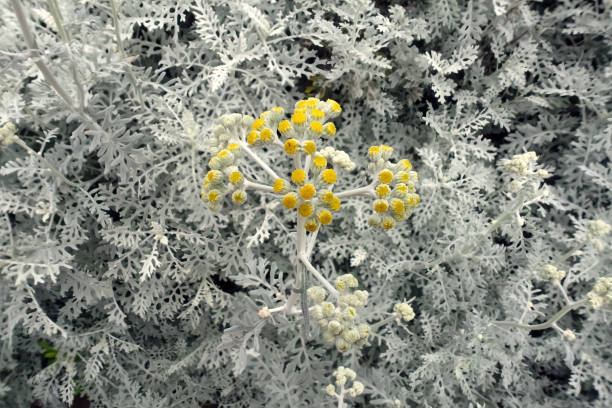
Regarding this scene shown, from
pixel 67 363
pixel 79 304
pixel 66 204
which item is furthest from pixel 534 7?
pixel 67 363

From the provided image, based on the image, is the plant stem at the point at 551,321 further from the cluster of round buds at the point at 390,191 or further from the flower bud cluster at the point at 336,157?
the flower bud cluster at the point at 336,157

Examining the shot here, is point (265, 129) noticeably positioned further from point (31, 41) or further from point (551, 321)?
point (551, 321)

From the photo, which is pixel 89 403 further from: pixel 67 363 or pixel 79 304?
pixel 79 304

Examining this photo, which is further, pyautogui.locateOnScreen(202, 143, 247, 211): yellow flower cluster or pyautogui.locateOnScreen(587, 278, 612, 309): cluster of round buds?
pyautogui.locateOnScreen(587, 278, 612, 309): cluster of round buds

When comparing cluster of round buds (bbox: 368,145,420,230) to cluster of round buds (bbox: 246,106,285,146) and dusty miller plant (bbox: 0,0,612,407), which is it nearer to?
cluster of round buds (bbox: 246,106,285,146)

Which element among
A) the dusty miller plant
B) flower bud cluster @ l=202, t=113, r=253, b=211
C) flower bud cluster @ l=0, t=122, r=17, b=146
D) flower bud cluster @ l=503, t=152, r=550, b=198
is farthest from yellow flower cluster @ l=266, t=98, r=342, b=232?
flower bud cluster @ l=0, t=122, r=17, b=146
